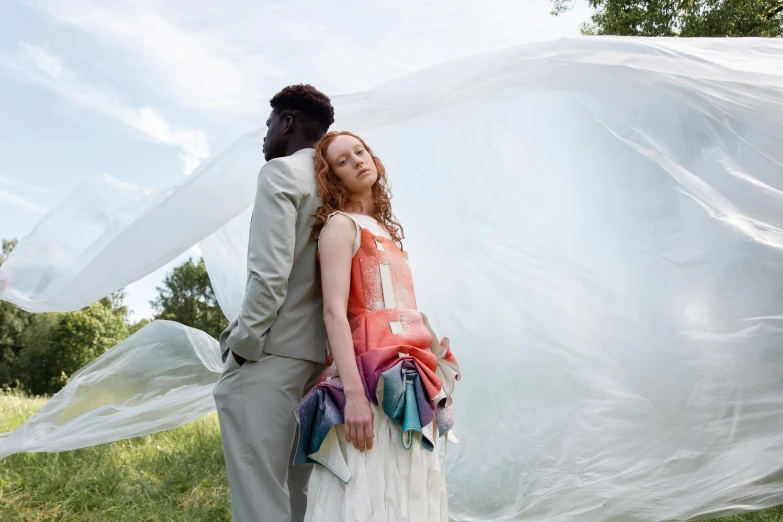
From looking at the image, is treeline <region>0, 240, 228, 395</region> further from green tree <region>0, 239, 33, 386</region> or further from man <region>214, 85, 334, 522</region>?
man <region>214, 85, 334, 522</region>

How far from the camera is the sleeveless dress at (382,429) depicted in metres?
1.49

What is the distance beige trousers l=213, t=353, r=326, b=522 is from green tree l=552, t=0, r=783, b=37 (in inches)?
307

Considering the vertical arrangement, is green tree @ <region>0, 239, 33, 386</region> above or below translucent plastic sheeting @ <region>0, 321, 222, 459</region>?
below

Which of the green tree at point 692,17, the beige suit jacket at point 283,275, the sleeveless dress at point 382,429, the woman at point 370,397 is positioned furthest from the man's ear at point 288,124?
the green tree at point 692,17

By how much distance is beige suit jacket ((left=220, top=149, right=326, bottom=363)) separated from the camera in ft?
5.32

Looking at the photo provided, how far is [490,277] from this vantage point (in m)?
2.71

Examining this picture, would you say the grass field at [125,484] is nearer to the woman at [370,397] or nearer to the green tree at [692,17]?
the woman at [370,397]

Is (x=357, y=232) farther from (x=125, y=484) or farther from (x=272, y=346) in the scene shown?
(x=125, y=484)

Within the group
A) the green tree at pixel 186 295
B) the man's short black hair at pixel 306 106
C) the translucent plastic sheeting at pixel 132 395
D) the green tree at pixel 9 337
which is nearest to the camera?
the man's short black hair at pixel 306 106

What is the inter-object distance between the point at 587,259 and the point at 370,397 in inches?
52.8

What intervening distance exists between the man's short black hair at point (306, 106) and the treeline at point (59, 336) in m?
15.6

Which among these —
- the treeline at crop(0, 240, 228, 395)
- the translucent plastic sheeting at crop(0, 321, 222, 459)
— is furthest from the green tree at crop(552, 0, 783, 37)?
the treeline at crop(0, 240, 228, 395)

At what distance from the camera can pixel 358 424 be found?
1482mm

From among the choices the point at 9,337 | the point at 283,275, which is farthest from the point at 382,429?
the point at 9,337
